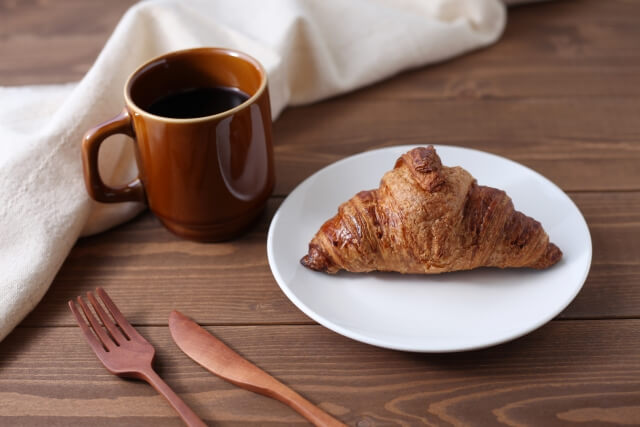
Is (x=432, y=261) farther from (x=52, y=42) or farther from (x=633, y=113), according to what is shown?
(x=52, y=42)

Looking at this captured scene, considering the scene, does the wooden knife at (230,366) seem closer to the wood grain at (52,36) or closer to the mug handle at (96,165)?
the mug handle at (96,165)

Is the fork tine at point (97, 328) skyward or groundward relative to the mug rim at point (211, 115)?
groundward

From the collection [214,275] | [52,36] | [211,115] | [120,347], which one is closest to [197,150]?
[211,115]

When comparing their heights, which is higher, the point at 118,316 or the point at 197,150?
the point at 197,150

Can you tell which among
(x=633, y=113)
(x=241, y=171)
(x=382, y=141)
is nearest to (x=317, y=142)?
(x=382, y=141)

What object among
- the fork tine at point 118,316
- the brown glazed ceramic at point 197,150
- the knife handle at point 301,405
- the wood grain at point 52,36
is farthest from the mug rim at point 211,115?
the wood grain at point 52,36

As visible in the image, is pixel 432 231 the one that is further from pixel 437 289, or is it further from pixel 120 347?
pixel 120 347

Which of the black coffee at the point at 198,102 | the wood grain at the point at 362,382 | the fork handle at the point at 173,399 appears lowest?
the wood grain at the point at 362,382
